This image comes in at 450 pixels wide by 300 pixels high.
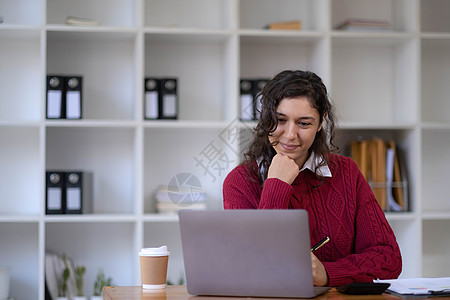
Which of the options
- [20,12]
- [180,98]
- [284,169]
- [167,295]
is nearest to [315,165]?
[284,169]

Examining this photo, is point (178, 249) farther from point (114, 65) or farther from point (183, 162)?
point (114, 65)

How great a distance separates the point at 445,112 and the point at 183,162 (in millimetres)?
1599

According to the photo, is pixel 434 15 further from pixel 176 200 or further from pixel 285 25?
pixel 176 200

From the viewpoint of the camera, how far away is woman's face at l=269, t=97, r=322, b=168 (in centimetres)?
185

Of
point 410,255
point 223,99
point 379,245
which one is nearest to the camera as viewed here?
point 379,245

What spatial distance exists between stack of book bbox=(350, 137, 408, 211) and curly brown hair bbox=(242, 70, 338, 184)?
138 cm

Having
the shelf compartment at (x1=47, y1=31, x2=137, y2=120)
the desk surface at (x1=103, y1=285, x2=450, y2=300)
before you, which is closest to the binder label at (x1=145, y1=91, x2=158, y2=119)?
the shelf compartment at (x1=47, y1=31, x2=137, y2=120)

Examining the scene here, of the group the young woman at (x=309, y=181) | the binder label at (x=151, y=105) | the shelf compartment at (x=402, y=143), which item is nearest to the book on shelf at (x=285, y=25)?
the shelf compartment at (x=402, y=143)

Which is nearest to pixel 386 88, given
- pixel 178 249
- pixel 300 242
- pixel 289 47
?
pixel 289 47

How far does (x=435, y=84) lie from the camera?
3.60m

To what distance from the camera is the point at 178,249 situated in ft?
11.0

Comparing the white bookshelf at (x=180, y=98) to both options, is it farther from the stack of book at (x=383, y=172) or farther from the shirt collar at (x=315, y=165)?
the shirt collar at (x=315, y=165)

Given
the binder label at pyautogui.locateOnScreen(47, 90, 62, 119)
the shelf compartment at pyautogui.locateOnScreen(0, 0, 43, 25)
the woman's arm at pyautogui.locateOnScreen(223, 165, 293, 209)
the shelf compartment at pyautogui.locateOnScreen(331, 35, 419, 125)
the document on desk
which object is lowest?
the document on desk

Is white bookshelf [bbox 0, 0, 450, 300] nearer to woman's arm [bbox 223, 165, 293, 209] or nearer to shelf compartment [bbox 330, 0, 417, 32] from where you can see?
shelf compartment [bbox 330, 0, 417, 32]
